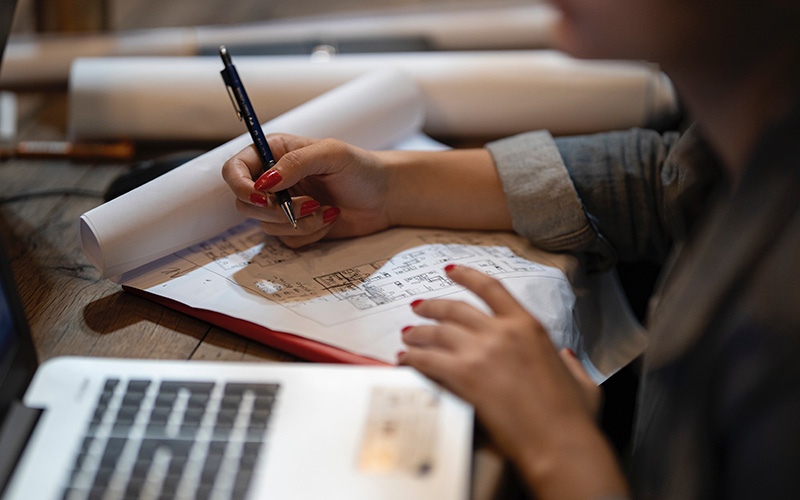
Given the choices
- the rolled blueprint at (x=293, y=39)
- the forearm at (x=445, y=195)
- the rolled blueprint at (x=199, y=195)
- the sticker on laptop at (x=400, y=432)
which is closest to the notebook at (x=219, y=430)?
the sticker on laptop at (x=400, y=432)

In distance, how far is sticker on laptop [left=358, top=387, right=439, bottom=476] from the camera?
0.40 m

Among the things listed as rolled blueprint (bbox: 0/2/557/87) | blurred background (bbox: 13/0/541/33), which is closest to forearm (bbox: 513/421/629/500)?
rolled blueprint (bbox: 0/2/557/87)

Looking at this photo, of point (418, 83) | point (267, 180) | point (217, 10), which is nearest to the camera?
point (267, 180)

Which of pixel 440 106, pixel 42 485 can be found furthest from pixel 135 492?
pixel 440 106

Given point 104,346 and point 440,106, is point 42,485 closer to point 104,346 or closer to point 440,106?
point 104,346

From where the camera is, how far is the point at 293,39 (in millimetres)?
1186

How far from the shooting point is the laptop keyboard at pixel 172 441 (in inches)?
15.4

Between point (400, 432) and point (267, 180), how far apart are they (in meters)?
0.31

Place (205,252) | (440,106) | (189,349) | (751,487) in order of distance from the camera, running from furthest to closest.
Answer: (440,106) → (205,252) → (189,349) → (751,487)

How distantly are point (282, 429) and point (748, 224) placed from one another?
31 centimetres

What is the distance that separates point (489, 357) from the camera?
451 millimetres

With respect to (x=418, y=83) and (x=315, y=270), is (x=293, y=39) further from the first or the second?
(x=315, y=270)

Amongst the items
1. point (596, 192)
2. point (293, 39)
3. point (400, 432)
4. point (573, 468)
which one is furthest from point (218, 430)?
point (293, 39)

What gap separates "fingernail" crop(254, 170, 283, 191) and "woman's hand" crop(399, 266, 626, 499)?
0.23 metres
